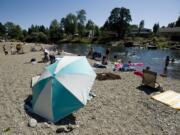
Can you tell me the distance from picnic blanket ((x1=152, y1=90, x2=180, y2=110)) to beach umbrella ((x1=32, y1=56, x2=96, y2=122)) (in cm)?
378

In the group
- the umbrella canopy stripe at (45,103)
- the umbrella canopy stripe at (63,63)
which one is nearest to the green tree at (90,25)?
the umbrella canopy stripe at (63,63)

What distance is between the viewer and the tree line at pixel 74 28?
294ft

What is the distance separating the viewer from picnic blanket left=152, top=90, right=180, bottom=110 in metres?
8.12

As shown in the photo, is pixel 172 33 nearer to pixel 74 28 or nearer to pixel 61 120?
pixel 74 28

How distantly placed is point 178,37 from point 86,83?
291ft

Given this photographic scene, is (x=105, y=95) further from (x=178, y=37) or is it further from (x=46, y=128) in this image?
(x=178, y=37)

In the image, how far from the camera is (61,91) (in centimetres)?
655

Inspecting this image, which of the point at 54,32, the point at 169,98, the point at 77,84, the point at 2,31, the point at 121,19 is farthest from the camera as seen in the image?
the point at 2,31

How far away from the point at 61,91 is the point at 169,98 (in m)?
5.63

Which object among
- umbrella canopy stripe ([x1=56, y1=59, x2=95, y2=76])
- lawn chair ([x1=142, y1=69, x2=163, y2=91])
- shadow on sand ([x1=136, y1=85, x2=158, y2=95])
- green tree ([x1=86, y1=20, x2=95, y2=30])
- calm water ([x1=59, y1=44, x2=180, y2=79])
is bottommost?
calm water ([x1=59, y1=44, x2=180, y2=79])

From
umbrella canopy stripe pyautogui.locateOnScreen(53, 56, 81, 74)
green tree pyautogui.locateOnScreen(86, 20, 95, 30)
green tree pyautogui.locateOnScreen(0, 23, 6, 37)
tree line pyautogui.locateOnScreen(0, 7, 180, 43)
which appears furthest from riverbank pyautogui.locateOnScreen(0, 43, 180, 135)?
green tree pyautogui.locateOnScreen(0, 23, 6, 37)

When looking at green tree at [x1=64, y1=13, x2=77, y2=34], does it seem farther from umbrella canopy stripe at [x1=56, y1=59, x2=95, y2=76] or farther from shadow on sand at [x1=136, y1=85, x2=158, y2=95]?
umbrella canopy stripe at [x1=56, y1=59, x2=95, y2=76]

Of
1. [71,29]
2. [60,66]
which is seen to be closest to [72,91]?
[60,66]

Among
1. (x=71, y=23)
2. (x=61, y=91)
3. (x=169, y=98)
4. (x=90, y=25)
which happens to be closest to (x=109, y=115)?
(x=61, y=91)
